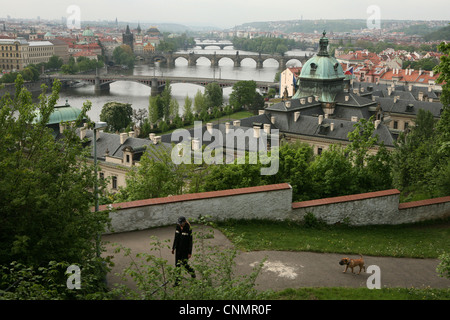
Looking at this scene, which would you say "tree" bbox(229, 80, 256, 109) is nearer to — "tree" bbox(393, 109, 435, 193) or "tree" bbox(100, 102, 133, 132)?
"tree" bbox(100, 102, 133, 132)

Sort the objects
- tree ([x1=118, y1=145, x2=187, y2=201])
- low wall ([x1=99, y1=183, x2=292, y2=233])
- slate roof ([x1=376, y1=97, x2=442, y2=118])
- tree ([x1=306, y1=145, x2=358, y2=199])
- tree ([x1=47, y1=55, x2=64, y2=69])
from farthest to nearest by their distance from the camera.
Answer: tree ([x1=47, y1=55, x2=64, y2=69]) → slate roof ([x1=376, y1=97, x2=442, y2=118]) → tree ([x1=118, y1=145, x2=187, y2=201]) → tree ([x1=306, y1=145, x2=358, y2=199]) → low wall ([x1=99, y1=183, x2=292, y2=233])

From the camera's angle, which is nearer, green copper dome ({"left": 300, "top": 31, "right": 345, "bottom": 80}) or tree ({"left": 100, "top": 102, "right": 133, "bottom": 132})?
green copper dome ({"left": 300, "top": 31, "right": 345, "bottom": 80})

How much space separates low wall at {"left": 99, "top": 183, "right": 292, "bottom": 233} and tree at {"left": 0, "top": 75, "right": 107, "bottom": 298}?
2.95m

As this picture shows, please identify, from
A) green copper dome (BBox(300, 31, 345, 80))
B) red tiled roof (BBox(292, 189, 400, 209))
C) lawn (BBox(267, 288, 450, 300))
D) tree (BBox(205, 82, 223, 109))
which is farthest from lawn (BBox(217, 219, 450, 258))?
tree (BBox(205, 82, 223, 109))

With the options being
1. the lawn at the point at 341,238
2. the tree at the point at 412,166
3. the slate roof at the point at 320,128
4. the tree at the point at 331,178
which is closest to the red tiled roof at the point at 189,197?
the lawn at the point at 341,238

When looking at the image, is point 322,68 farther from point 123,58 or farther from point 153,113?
point 123,58

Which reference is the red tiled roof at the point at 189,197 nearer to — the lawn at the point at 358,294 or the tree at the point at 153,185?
the lawn at the point at 358,294

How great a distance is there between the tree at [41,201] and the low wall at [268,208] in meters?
2.56

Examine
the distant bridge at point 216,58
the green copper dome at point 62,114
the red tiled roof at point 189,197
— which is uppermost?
the distant bridge at point 216,58

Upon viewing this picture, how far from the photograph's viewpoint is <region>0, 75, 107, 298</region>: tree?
877 cm

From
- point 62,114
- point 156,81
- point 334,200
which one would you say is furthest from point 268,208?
point 156,81

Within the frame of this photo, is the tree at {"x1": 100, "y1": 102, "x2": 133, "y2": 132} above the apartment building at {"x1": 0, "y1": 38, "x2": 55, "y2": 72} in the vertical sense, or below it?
below

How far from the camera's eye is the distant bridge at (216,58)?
142 metres
